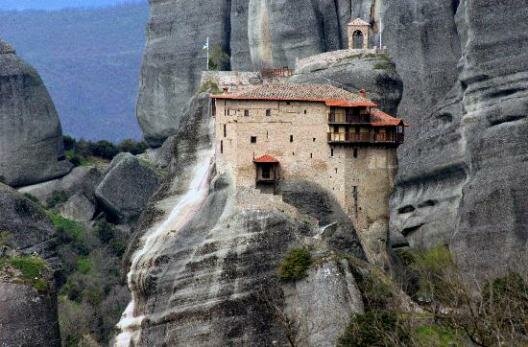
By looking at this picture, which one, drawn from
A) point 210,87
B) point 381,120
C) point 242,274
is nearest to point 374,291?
point 242,274

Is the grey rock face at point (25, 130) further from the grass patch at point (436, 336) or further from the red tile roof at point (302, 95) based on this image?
the grass patch at point (436, 336)

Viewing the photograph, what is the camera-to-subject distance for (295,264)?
3140 inches

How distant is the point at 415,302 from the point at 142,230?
13.0m

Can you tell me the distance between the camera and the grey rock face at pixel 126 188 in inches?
4279

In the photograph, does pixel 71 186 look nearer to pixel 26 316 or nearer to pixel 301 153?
pixel 301 153

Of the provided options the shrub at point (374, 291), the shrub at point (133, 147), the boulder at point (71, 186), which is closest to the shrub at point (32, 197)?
the boulder at point (71, 186)

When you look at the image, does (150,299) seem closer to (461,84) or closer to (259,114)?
(259,114)

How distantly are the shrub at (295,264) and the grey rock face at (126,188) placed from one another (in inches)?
1144

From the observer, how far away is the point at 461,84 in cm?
9244

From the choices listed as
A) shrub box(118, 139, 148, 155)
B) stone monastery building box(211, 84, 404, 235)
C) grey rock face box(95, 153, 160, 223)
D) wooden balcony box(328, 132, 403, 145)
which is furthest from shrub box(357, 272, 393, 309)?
shrub box(118, 139, 148, 155)

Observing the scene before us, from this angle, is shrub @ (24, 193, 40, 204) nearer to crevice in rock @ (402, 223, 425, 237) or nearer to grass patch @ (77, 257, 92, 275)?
grass patch @ (77, 257, 92, 275)

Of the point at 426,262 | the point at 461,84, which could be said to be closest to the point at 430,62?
the point at 461,84

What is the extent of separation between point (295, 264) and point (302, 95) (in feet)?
24.7

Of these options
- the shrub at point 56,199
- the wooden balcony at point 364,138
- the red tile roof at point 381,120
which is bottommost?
the shrub at point 56,199
